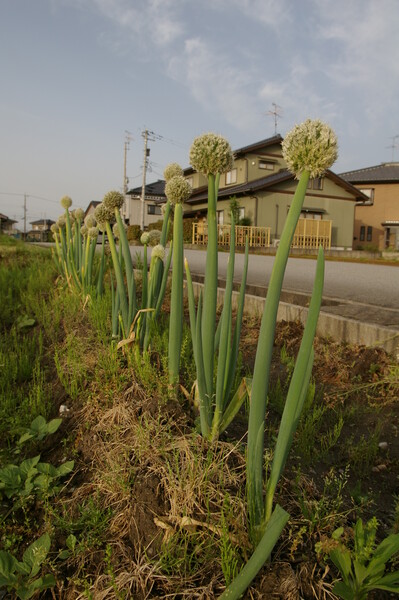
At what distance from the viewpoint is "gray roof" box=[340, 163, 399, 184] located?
30744mm

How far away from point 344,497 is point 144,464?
2.30 ft

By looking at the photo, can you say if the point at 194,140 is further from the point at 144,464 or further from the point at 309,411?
the point at 309,411

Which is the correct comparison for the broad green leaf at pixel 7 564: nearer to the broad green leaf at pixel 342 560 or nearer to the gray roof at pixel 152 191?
the broad green leaf at pixel 342 560

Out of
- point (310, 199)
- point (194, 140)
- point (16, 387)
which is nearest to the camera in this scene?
point (194, 140)

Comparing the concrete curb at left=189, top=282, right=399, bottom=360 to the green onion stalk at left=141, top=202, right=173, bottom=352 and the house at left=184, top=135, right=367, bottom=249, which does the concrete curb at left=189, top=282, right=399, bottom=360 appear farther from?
the house at left=184, top=135, right=367, bottom=249

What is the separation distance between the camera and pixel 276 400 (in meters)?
2.09

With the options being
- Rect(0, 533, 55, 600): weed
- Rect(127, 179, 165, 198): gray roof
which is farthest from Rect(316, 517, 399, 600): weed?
Rect(127, 179, 165, 198): gray roof

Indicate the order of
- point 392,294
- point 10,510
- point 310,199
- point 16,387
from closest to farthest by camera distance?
point 10,510 → point 16,387 → point 392,294 → point 310,199

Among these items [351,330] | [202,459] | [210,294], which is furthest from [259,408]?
[351,330]

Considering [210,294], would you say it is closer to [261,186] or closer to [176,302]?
[176,302]

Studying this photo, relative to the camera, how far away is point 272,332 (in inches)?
42.1

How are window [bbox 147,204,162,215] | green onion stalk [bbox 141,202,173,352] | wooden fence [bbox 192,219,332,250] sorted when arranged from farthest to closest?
window [bbox 147,204,162,215] < wooden fence [bbox 192,219,332,250] < green onion stalk [bbox 141,202,173,352]

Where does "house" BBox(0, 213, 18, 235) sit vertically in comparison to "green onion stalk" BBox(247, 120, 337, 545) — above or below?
above

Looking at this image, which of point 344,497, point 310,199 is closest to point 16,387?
point 344,497
